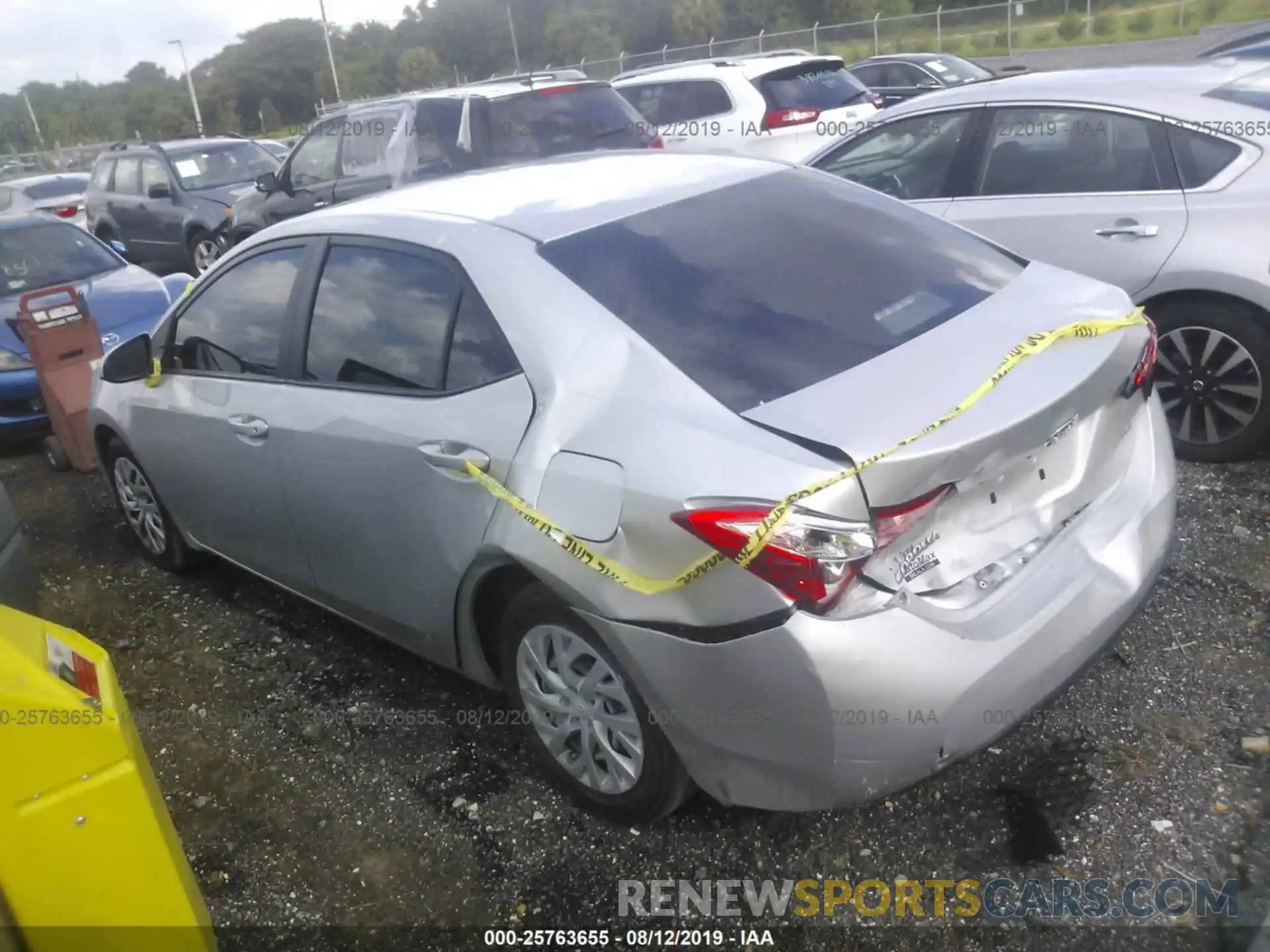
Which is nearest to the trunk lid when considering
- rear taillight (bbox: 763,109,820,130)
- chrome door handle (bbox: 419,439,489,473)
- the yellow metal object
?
chrome door handle (bbox: 419,439,489,473)

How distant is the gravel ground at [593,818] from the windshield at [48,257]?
4.92 meters

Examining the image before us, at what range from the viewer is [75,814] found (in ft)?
6.19

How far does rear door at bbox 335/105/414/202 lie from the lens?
9156 millimetres

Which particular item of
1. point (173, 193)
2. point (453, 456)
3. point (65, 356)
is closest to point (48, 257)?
point (65, 356)

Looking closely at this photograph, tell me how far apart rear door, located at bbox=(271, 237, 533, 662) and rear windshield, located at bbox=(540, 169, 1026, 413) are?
0.39 m

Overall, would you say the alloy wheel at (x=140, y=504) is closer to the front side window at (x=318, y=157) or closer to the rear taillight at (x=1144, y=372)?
the rear taillight at (x=1144, y=372)

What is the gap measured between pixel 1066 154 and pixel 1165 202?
54 cm

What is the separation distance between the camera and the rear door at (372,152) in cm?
916

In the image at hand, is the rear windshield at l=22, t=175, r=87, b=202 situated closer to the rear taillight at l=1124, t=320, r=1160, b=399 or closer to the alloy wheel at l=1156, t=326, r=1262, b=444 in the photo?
the alloy wheel at l=1156, t=326, r=1262, b=444

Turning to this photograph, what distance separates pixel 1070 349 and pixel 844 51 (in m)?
32.3

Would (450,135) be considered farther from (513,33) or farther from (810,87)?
(513,33)

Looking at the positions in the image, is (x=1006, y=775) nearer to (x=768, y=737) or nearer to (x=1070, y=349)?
(x=768, y=737)

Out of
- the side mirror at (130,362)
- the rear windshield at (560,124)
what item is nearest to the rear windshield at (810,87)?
the rear windshield at (560,124)

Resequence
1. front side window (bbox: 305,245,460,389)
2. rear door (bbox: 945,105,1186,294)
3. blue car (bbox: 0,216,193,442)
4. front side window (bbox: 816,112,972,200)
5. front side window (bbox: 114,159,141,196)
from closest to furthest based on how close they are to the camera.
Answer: front side window (bbox: 305,245,460,389) → rear door (bbox: 945,105,1186,294) → front side window (bbox: 816,112,972,200) → blue car (bbox: 0,216,193,442) → front side window (bbox: 114,159,141,196)
